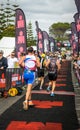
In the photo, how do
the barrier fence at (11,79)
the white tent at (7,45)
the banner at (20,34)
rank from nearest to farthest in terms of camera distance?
the barrier fence at (11,79) → the banner at (20,34) → the white tent at (7,45)

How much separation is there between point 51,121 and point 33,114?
42.1 inches

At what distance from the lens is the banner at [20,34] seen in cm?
2242

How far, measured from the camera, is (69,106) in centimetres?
1273

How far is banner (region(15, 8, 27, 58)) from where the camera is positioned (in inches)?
883

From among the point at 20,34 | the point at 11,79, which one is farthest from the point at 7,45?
the point at 11,79

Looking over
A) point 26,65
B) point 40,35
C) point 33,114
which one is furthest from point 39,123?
point 40,35

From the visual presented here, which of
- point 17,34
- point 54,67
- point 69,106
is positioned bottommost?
point 69,106

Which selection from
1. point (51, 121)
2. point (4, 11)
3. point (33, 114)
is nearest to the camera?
point (51, 121)

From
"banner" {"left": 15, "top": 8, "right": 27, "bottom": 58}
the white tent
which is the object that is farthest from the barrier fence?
the white tent

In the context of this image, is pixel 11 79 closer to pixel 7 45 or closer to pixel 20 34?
pixel 20 34

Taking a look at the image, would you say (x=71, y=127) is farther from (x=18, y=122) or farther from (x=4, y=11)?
(x=4, y=11)

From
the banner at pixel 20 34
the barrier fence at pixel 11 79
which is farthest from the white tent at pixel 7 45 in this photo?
the barrier fence at pixel 11 79

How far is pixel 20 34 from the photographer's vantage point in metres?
22.6

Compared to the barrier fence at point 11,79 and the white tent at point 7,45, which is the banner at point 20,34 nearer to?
the barrier fence at point 11,79
